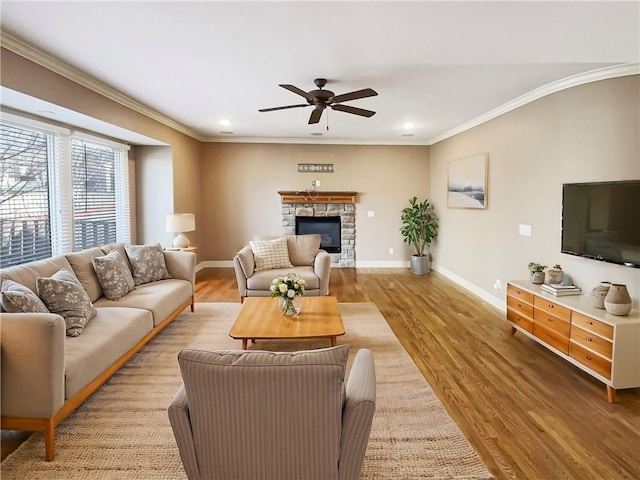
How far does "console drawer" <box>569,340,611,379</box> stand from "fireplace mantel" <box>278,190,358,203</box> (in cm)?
502

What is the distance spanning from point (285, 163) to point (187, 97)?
3243 mm

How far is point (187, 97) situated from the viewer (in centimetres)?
440

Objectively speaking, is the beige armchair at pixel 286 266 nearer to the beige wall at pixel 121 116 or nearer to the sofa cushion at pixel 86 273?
the sofa cushion at pixel 86 273

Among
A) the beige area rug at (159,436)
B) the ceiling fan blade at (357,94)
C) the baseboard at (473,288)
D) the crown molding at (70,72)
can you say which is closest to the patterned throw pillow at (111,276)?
the beige area rug at (159,436)

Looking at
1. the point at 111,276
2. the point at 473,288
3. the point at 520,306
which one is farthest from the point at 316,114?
the point at 473,288

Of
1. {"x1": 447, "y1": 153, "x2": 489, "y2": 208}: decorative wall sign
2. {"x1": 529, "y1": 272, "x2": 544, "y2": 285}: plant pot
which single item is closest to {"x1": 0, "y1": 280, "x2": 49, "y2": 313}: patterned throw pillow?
{"x1": 529, "y1": 272, "x2": 544, "y2": 285}: plant pot

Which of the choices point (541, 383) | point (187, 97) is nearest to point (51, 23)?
point (187, 97)

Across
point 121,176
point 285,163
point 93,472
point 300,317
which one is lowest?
point 93,472

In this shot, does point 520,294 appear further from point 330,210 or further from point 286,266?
point 330,210

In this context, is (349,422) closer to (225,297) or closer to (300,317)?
(300,317)

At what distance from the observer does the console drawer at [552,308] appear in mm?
3053

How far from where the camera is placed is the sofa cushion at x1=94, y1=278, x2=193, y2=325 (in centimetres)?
343

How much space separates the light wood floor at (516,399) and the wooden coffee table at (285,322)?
83 cm

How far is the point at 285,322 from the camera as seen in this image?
334 cm
